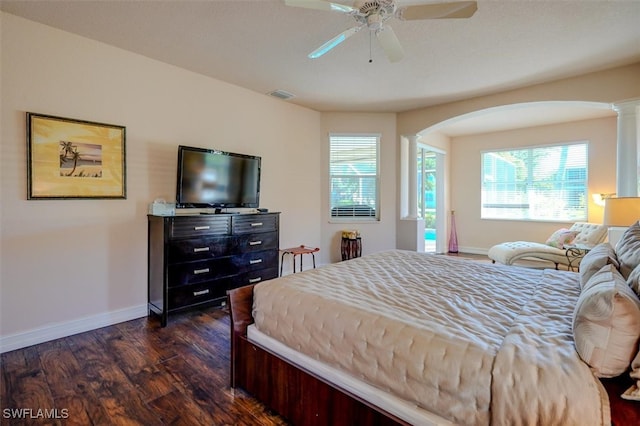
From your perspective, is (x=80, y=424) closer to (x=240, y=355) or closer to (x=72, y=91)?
(x=240, y=355)

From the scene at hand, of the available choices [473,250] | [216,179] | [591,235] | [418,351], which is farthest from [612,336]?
[473,250]

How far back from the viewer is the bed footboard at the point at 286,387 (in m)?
1.33

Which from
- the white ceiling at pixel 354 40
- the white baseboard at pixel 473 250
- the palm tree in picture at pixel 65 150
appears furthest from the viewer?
the white baseboard at pixel 473 250

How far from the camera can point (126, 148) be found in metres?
3.03

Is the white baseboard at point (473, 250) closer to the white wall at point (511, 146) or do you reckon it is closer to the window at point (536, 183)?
the white wall at point (511, 146)

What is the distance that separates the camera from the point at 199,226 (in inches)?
122

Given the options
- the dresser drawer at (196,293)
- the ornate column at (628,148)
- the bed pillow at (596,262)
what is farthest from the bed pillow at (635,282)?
the ornate column at (628,148)

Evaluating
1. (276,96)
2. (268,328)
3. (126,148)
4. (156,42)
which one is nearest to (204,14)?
(156,42)

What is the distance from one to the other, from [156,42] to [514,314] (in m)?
3.54

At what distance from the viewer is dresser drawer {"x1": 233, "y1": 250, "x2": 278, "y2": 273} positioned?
3.46 metres

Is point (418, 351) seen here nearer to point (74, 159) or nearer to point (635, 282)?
point (635, 282)

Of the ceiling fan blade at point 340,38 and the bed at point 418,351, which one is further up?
the ceiling fan blade at point 340,38

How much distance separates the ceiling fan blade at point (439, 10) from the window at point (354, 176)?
3.12 meters

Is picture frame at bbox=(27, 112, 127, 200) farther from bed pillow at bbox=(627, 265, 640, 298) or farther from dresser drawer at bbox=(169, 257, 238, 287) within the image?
bed pillow at bbox=(627, 265, 640, 298)
